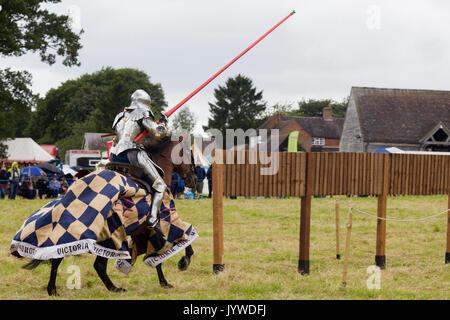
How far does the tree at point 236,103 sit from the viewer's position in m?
68.8

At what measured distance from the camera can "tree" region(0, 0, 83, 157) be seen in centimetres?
2502

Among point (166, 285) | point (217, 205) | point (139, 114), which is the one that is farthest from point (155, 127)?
Result: point (166, 285)

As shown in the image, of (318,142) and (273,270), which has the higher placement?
(318,142)

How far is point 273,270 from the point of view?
9.28 m

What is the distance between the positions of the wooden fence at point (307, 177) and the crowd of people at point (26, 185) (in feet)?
55.0

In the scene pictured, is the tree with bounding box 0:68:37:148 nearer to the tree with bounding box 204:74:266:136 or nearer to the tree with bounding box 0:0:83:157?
the tree with bounding box 0:0:83:157

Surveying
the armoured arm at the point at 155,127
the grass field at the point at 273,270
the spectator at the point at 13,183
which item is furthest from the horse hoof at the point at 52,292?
the spectator at the point at 13,183

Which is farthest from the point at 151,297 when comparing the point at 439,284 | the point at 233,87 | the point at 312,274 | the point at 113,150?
the point at 233,87

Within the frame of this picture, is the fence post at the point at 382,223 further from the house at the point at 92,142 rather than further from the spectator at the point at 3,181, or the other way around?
the house at the point at 92,142

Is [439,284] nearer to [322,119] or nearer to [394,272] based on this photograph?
[394,272]

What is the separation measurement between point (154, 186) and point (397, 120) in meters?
41.4

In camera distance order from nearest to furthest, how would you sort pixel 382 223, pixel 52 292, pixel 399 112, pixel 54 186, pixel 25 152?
pixel 52 292 < pixel 382 223 < pixel 54 186 < pixel 25 152 < pixel 399 112

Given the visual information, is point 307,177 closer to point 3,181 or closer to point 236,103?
point 3,181

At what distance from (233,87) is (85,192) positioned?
211ft
